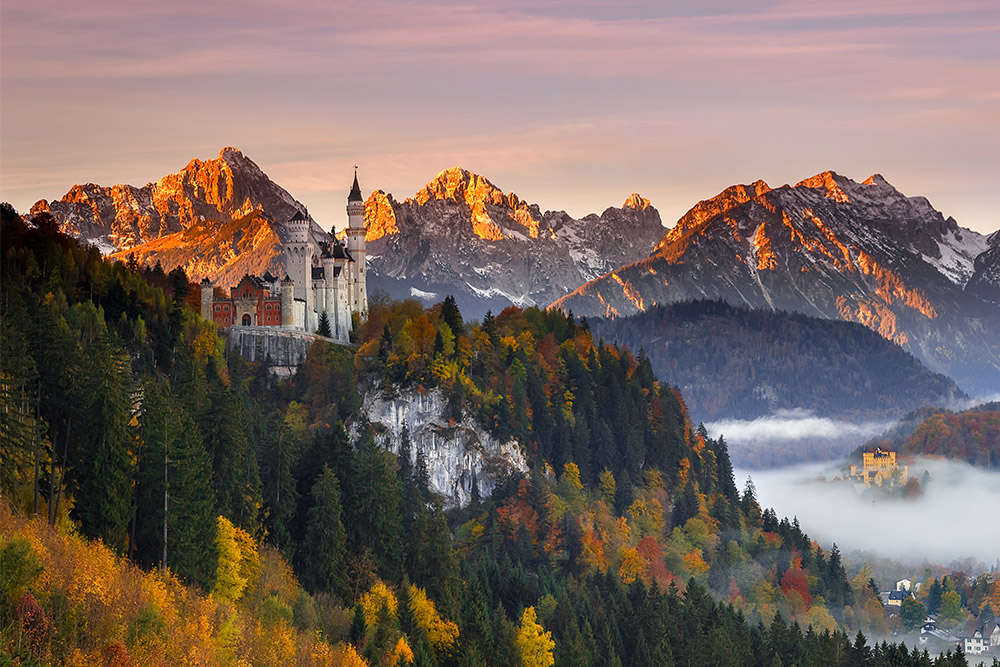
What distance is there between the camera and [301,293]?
17862 cm

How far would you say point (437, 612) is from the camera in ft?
374

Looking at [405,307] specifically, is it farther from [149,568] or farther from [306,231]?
[149,568]

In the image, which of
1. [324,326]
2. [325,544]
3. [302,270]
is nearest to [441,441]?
[324,326]

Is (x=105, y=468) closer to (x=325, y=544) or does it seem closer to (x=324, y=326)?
(x=325, y=544)

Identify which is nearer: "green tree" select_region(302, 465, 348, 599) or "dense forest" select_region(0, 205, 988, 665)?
"dense forest" select_region(0, 205, 988, 665)

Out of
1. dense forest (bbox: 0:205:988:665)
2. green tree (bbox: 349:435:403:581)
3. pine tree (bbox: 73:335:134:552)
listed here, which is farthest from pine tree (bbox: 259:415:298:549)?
pine tree (bbox: 73:335:134:552)

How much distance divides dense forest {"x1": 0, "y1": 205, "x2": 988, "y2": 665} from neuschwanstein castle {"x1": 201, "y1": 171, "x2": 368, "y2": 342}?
4086 millimetres

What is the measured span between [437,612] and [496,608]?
14.3 meters

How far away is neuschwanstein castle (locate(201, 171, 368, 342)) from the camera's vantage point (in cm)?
17238

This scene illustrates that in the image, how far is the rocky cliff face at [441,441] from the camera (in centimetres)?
17875

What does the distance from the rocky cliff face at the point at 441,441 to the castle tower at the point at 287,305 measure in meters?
12.6

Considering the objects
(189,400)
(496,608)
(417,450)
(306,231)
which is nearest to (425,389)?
(417,450)

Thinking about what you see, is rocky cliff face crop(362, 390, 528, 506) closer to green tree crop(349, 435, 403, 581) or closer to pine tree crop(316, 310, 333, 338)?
pine tree crop(316, 310, 333, 338)

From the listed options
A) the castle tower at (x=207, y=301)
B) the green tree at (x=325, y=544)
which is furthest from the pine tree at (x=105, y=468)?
the castle tower at (x=207, y=301)
